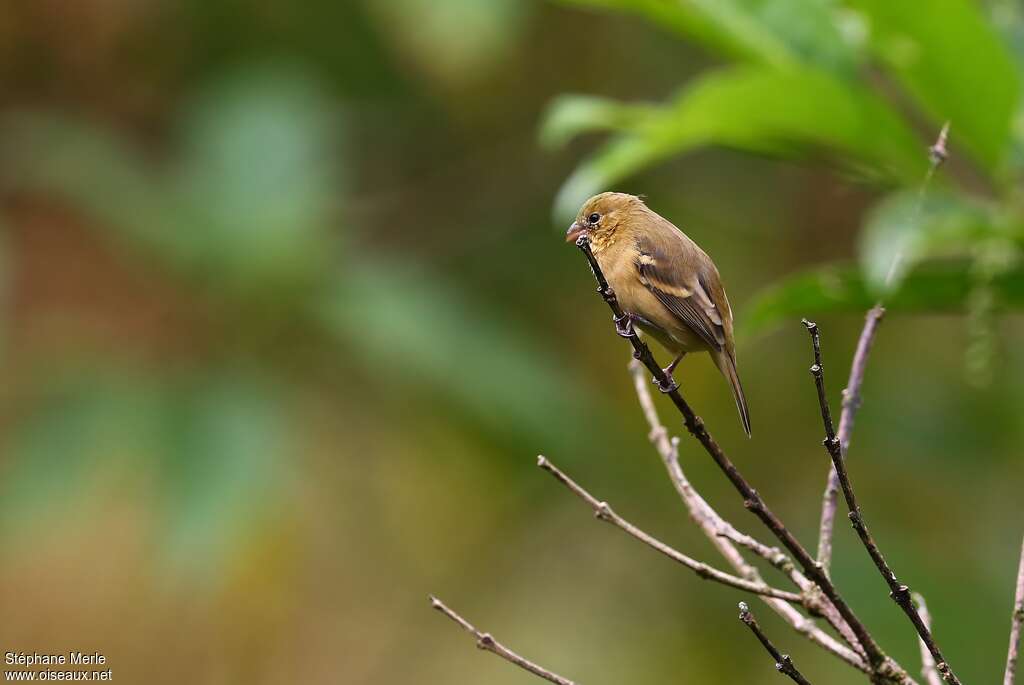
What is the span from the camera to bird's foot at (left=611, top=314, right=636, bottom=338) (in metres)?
1.74

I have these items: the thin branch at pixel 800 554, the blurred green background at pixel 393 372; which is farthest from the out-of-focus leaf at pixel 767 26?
the blurred green background at pixel 393 372

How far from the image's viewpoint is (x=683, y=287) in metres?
2.52

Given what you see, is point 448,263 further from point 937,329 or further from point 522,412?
point 937,329

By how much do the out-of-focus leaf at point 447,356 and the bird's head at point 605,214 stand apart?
139 centimetres

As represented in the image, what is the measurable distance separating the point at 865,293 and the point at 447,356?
6.53 feet

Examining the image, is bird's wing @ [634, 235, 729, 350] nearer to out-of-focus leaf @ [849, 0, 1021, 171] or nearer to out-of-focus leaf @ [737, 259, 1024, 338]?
out-of-focus leaf @ [737, 259, 1024, 338]

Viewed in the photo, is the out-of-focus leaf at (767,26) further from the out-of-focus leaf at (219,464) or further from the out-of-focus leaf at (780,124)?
the out-of-focus leaf at (219,464)

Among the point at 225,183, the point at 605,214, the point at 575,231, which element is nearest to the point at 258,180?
the point at 225,183

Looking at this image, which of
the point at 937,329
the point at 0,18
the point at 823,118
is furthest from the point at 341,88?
the point at 823,118

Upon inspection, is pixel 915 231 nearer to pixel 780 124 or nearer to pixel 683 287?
pixel 780 124

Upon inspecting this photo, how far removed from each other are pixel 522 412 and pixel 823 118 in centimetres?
198

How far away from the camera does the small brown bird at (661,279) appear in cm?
246

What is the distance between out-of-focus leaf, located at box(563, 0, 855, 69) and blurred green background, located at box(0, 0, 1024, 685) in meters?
1.28

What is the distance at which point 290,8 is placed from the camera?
16.2 feet
